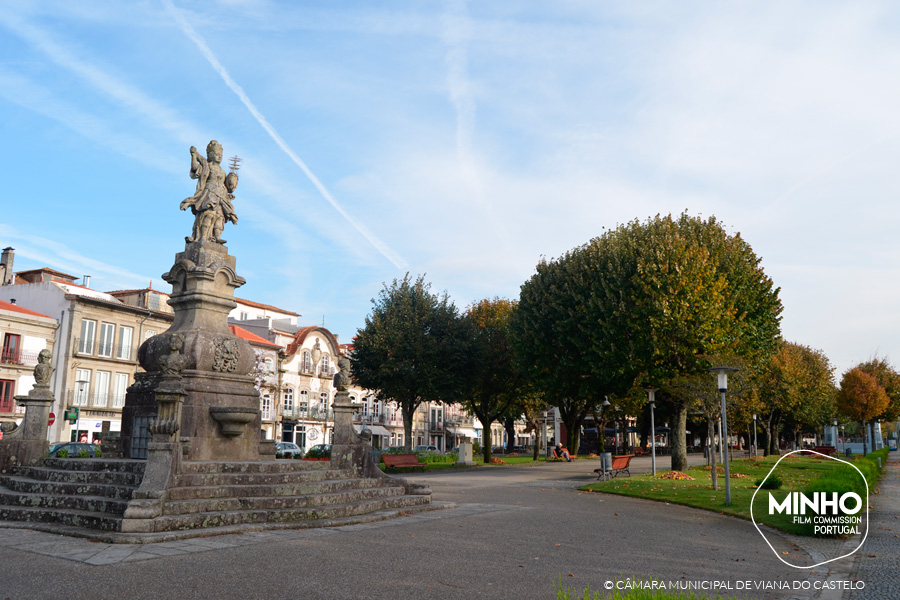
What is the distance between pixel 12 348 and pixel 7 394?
2866 millimetres

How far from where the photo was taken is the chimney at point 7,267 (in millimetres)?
50438

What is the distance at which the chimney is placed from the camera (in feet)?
165

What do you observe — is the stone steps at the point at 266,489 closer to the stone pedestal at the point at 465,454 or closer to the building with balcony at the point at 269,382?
the stone pedestal at the point at 465,454

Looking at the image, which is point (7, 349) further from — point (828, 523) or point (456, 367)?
point (828, 523)

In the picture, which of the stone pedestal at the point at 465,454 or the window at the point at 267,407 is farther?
the window at the point at 267,407

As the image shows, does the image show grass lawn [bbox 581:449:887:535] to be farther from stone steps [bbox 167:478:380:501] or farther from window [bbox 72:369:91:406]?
window [bbox 72:369:91:406]

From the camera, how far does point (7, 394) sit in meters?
41.1

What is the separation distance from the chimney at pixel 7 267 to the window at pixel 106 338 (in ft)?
34.1

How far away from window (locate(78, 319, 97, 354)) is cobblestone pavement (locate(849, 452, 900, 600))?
45731 mm

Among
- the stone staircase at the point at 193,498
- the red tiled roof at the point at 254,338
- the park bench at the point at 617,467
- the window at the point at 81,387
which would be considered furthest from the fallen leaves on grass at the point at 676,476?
the red tiled roof at the point at 254,338

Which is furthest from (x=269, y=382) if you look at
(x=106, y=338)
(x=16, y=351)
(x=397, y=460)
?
(x=397, y=460)

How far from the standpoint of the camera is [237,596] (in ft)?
22.1

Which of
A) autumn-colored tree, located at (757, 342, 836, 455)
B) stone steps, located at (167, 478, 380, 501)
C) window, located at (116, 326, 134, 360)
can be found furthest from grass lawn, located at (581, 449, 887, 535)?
window, located at (116, 326, 134, 360)

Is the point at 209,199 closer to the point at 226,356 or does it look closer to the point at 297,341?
the point at 226,356
